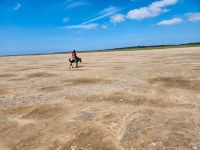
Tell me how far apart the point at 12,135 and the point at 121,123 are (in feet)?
14.5

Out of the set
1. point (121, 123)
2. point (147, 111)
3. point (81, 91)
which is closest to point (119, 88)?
point (81, 91)

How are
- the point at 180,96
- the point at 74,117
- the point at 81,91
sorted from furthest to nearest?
1. the point at 81,91
2. the point at 180,96
3. the point at 74,117

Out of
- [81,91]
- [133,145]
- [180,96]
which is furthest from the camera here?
[81,91]

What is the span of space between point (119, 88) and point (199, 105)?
6102mm

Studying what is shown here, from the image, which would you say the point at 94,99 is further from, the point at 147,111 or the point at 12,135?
the point at 12,135

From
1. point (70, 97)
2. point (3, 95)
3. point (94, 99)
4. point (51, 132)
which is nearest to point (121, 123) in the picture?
point (51, 132)

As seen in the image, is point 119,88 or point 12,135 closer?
point 12,135

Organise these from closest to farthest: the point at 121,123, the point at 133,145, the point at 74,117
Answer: the point at 133,145, the point at 121,123, the point at 74,117

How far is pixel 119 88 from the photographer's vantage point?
1656 centimetres

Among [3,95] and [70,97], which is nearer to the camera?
[70,97]

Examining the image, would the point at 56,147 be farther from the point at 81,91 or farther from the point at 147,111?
the point at 81,91

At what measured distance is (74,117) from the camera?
10.8m

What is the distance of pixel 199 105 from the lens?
461 inches

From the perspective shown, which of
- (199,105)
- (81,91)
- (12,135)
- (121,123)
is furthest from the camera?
(81,91)
